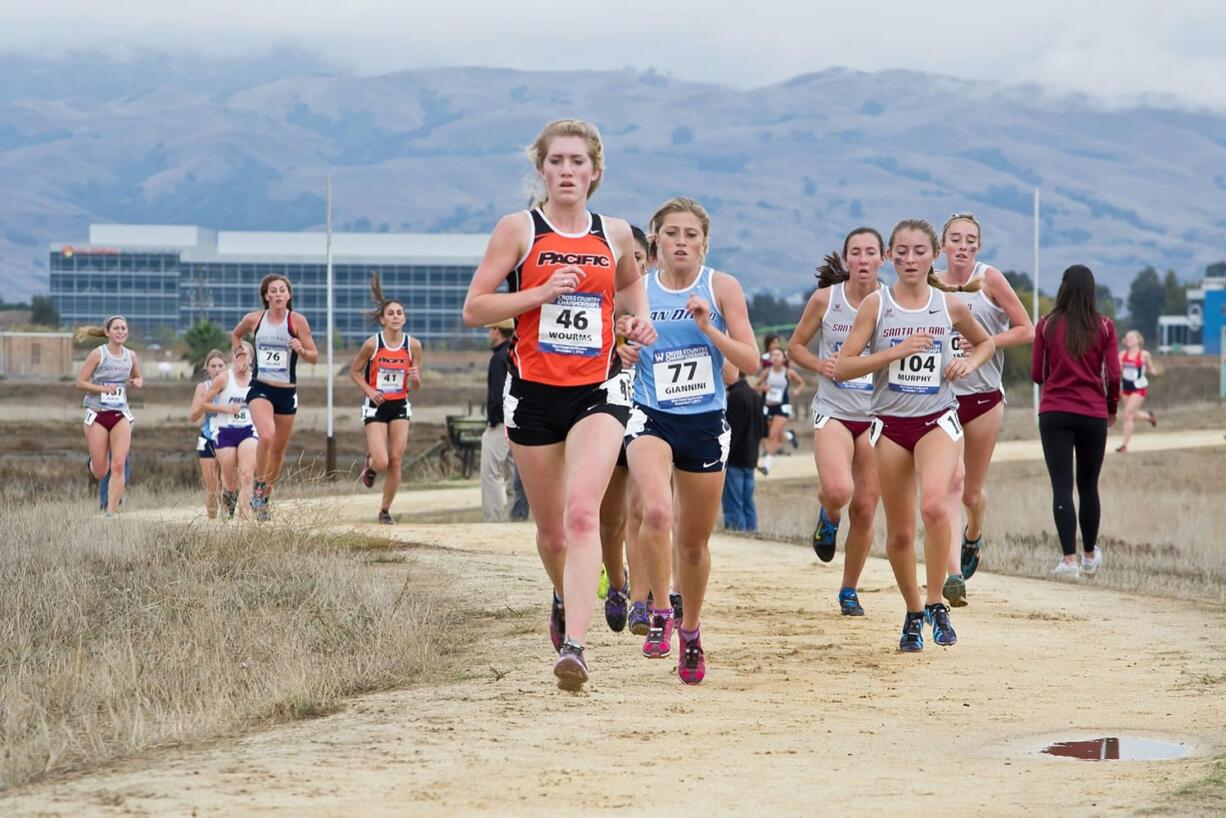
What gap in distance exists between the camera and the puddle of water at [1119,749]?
23.6 feet

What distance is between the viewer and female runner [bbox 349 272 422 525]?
17547mm

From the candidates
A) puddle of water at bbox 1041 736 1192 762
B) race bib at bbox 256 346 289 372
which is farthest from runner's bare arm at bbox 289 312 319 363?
puddle of water at bbox 1041 736 1192 762

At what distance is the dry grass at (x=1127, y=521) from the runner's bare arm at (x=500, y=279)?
6.81m

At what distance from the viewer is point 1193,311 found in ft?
648

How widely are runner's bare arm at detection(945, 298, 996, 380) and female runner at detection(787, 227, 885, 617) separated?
852 millimetres

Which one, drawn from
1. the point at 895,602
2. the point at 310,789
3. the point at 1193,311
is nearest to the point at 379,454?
the point at 895,602

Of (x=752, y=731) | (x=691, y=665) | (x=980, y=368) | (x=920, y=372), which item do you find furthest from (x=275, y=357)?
(x=752, y=731)

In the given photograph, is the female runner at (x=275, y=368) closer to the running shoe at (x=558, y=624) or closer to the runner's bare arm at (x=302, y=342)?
the runner's bare arm at (x=302, y=342)

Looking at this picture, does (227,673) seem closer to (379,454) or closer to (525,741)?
(525,741)

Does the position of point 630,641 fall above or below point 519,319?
below

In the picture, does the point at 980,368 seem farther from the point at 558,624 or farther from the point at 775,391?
the point at 775,391

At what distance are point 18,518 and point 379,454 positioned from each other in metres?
3.46

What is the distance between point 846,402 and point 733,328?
2595 mm

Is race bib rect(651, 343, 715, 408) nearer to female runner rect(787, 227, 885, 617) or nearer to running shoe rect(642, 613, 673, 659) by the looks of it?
running shoe rect(642, 613, 673, 659)
